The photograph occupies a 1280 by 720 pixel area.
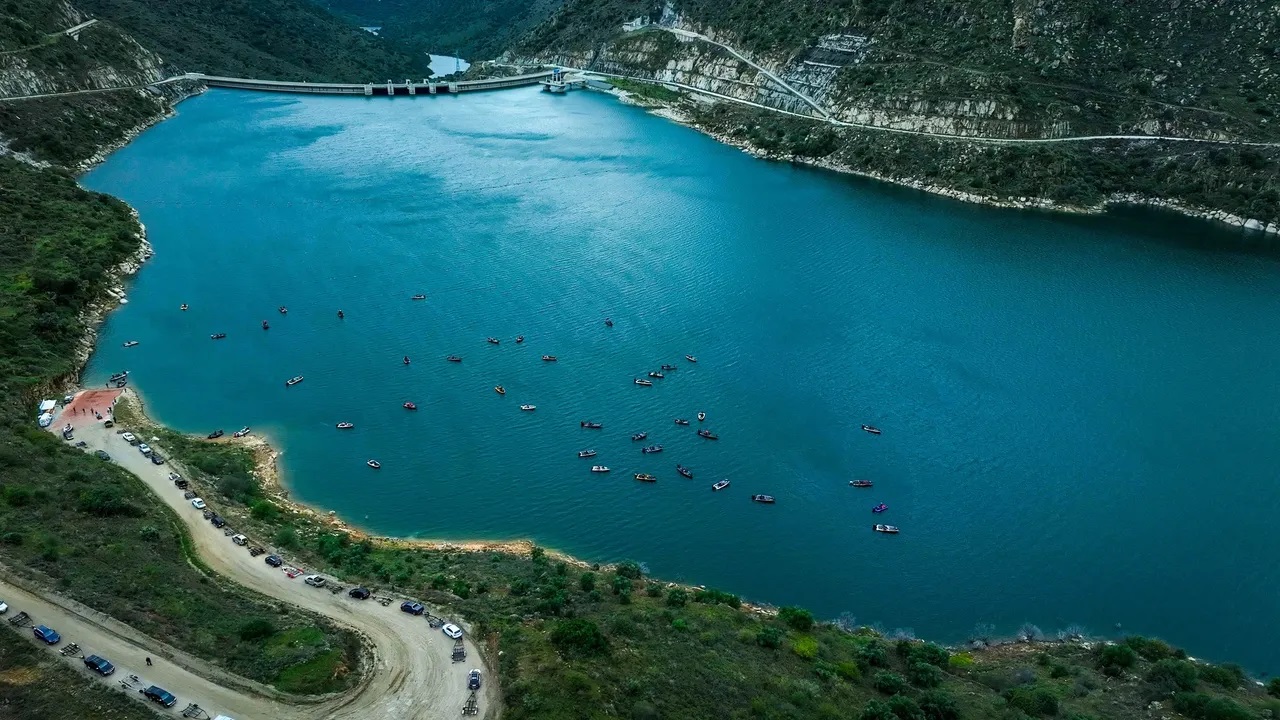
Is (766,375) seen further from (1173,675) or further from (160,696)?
(160,696)

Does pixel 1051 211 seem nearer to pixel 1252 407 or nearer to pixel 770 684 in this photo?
pixel 1252 407

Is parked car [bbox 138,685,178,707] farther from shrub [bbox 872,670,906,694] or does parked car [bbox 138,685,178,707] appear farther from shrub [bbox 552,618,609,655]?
shrub [bbox 872,670,906,694]

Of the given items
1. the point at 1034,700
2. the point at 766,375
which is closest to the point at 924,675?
the point at 1034,700

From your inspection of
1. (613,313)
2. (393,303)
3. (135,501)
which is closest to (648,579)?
(135,501)

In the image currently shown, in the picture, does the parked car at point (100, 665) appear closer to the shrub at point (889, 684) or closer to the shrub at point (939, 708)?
the shrub at point (889, 684)

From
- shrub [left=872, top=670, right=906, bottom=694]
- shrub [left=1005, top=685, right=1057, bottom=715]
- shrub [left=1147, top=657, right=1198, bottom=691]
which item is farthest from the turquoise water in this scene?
shrub [left=872, top=670, right=906, bottom=694]

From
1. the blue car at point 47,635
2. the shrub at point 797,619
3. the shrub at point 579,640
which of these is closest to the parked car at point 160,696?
the blue car at point 47,635

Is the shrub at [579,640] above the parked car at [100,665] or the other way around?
above
